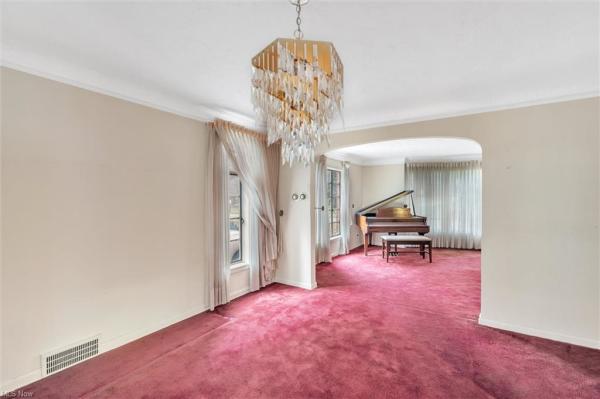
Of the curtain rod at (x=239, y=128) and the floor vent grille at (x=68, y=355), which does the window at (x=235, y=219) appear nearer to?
the curtain rod at (x=239, y=128)

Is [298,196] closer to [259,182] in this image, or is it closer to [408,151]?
[259,182]

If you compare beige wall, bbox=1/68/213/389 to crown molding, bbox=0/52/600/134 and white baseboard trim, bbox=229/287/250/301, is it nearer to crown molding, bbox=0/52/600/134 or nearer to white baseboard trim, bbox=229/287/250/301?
crown molding, bbox=0/52/600/134

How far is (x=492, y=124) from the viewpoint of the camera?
3.04 metres

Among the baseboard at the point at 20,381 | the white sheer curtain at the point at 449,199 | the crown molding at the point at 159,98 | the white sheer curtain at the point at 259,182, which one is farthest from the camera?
the white sheer curtain at the point at 449,199

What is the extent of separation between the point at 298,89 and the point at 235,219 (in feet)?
9.23

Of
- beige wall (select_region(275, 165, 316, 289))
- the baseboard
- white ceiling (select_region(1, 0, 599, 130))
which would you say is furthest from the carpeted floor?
white ceiling (select_region(1, 0, 599, 130))

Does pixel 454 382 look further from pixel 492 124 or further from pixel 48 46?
pixel 48 46

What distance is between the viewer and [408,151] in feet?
21.6

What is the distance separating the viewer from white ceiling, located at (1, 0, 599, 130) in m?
1.60

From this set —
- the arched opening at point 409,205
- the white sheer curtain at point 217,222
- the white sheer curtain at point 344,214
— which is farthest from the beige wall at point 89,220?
the white sheer curtain at point 344,214

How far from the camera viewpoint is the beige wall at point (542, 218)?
2639 mm

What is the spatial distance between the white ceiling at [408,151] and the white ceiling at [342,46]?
2.67m

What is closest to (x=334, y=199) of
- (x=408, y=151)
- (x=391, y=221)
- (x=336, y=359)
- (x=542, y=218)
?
(x=391, y=221)

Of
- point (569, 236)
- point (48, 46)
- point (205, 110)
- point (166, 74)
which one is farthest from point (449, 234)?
point (48, 46)
